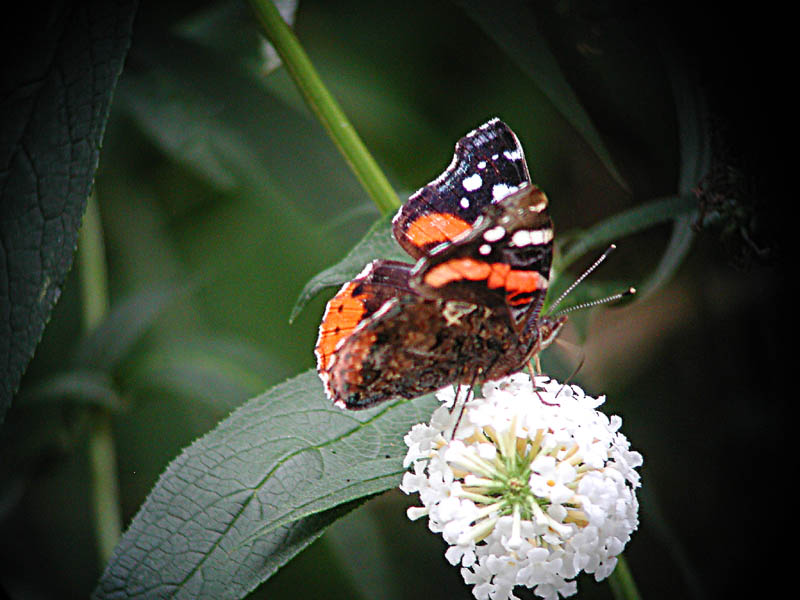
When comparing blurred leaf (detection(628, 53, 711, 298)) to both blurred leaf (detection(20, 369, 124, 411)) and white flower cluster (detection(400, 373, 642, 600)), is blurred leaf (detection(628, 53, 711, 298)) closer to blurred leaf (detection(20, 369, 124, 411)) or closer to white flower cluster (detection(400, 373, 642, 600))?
white flower cluster (detection(400, 373, 642, 600))

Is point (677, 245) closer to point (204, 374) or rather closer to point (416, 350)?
point (416, 350)

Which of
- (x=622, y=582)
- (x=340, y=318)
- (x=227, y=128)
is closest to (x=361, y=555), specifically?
(x=622, y=582)

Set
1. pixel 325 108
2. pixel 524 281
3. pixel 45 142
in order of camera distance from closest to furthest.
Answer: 1. pixel 45 142
2. pixel 524 281
3. pixel 325 108

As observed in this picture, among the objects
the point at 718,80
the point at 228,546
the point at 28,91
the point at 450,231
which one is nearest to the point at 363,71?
the point at 718,80

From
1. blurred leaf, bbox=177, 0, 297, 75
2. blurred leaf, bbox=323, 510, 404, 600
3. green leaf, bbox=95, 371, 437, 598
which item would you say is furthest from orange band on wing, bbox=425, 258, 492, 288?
blurred leaf, bbox=177, 0, 297, 75

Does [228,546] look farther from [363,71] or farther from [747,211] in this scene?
[363,71]

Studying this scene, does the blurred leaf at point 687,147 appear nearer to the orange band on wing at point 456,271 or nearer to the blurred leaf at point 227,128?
the orange band on wing at point 456,271
